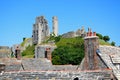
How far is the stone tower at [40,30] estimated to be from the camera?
12269cm

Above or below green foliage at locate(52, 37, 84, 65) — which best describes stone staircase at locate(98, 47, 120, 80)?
below

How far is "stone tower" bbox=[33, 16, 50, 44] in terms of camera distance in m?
123

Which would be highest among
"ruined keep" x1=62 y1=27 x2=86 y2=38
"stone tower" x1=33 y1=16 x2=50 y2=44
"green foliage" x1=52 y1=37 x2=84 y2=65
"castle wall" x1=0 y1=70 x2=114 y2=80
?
"stone tower" x1=33 y1=16 x2=50 y2=44

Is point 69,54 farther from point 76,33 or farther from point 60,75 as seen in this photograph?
point 60,75

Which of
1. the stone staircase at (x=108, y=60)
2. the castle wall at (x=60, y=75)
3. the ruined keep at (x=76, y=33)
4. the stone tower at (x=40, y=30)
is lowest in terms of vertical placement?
the castle wall at (x=60, y=75)

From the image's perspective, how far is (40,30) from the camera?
123 m

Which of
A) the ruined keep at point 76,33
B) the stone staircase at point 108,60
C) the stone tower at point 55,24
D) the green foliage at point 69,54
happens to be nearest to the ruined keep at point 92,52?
the stone staircase at point 108,60

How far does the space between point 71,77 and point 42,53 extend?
2623 inches

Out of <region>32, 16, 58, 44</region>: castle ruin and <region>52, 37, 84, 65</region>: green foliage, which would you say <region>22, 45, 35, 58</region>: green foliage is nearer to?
<region>32, 16, 58, 44</region>: castle ruin

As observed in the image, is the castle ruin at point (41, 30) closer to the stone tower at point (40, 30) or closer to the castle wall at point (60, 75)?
the stone tower at point (40, 30)

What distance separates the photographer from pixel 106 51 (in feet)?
107

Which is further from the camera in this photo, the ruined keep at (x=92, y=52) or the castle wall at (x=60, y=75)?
the ruined keep at (x=92, y=52)

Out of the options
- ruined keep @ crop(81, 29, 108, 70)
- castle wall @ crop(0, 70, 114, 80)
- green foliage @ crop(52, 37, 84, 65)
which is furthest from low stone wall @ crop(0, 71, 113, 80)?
green foliage @ crop(52, 37, 84, 65)

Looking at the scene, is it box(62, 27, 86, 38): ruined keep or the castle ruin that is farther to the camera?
the castle ruin
